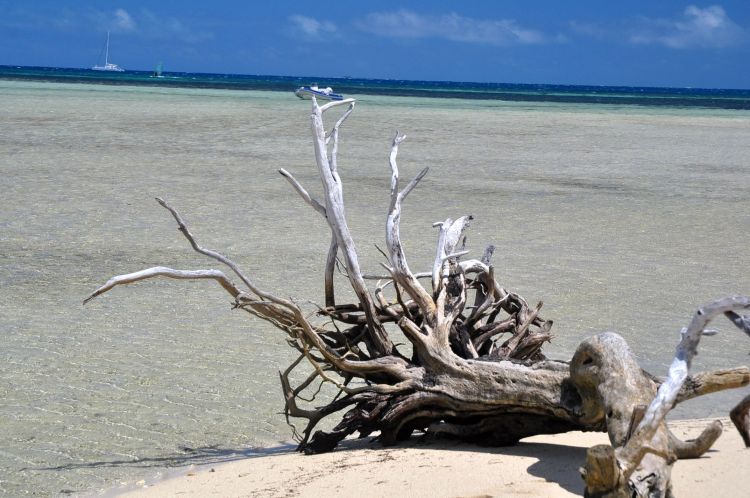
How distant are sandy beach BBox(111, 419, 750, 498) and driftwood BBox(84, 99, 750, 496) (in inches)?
4.1

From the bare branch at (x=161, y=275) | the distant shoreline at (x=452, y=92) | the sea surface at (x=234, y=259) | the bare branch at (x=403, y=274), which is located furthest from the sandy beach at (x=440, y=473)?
the distant shoreline at (x=452, y=92)

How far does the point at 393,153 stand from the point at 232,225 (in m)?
5.76

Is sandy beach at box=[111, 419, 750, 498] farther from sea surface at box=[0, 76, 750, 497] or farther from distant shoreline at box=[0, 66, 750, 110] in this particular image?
distant shoreline at box=[0, 66, 750, 110]

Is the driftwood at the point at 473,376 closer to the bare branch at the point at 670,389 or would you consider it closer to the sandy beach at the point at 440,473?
the bare branch at the point at 670,389

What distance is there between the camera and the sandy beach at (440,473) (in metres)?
3.68

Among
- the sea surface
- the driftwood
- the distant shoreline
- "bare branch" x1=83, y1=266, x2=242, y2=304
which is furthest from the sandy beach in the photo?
the distant shoreline

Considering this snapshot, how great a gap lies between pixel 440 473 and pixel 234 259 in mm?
5541

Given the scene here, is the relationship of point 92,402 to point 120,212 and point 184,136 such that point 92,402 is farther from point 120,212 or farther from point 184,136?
point 184,136

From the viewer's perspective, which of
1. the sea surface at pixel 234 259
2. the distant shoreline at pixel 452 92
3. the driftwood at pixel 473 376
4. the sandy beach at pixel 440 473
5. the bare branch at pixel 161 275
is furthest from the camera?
the distant shoreline at pixel 452 92

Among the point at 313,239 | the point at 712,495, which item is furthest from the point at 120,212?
the point at 712,495

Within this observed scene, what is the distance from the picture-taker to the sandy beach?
145 inches

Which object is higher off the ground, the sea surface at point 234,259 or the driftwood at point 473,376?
the driftwood at point 473,376

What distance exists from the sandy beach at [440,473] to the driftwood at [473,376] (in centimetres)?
10

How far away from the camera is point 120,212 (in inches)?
465
